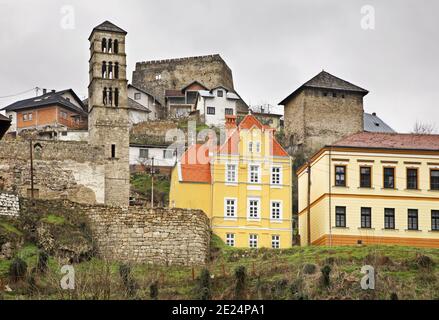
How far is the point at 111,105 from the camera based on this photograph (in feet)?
309

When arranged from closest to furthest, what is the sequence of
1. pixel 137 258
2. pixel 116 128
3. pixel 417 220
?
1. pixel 137 258
2. pixel 417 220
3. pixel 116 128

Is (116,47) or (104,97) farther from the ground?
(116,47)

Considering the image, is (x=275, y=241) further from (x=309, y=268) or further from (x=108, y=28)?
(x=108, y=28)

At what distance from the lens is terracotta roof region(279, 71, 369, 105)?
389ft

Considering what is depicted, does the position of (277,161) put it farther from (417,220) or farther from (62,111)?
(62,111)

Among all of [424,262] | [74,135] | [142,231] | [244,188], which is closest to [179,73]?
[74,135]

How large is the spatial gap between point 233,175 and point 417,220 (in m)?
11.4

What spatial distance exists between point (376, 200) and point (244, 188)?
A: 26.2ft

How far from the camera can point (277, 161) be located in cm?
8262

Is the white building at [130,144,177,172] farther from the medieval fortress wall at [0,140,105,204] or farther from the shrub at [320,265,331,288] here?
the shrub at [320,265,331,288]

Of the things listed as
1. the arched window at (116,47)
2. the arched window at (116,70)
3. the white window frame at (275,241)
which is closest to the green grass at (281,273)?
the white window frame at (275,241)

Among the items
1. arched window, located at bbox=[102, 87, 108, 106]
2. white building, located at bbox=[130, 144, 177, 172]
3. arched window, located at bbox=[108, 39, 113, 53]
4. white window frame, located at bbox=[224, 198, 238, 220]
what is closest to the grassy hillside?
white window frame, located at bbox=[224, 198, 238, 220]
